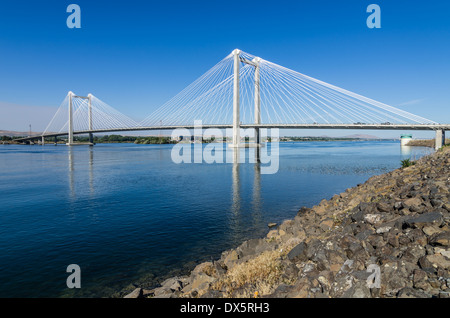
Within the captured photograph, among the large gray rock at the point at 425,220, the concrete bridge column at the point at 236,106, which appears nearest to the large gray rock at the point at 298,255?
the large gray rock at the point at 425,220

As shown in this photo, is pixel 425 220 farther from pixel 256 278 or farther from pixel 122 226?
pixel 122 226

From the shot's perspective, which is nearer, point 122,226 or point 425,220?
point 425,220

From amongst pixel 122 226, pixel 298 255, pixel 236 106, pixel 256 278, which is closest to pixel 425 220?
pixel 298 255

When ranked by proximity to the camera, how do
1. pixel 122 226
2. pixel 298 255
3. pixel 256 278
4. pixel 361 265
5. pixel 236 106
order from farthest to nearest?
pixel 236 106, pixel 122 226, pixel 298 255, pixel 256 278, pixel 361 265

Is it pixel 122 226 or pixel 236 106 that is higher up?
pixel 236 106

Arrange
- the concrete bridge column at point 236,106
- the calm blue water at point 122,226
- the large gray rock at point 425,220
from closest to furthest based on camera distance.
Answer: the large gray rock at point 425,220 → the calm blue water at point 122,226 → the concrete bridge column at point 236,106

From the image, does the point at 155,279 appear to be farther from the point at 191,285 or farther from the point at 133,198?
the point at 133,198

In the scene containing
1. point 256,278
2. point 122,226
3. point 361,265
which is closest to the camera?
point 361,265

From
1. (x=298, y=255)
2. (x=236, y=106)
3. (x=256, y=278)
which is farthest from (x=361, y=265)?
(x=236, y=106)

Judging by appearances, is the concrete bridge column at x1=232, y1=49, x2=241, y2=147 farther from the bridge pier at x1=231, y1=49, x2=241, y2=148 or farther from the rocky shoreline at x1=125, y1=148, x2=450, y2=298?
the rocky shoreline at x1=125, y1=148, x2=450, y2=298

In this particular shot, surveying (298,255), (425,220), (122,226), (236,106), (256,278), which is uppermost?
(236,106)

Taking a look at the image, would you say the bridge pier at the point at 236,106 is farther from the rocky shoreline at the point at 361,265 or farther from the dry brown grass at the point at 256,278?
the dry brown grass at the point at 256,278
